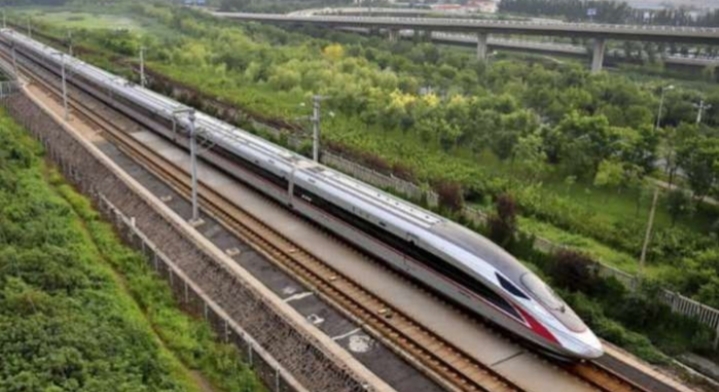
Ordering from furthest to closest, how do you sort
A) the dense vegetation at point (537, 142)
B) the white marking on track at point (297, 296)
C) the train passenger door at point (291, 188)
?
the train passenger door at point (291, 188)
the dense vegetation at point (537, 142)
the white marking on track at point (297, 296)

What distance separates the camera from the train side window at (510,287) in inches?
820

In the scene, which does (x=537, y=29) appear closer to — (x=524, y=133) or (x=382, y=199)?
(x=524, y=133)

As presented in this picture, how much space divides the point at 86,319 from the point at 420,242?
11.0m

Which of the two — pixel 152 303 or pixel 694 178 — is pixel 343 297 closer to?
pixel 152 303

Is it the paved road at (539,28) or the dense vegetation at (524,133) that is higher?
the paved road at (539,28)

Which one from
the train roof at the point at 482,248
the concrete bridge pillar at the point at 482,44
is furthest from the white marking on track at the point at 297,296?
the concrete bridge pillar at the point at 482,44

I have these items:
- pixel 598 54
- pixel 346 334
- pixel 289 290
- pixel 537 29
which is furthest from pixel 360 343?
pixel 537 29

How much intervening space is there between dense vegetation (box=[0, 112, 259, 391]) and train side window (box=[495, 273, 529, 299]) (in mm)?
7917

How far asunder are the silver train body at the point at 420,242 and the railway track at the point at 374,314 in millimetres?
1581

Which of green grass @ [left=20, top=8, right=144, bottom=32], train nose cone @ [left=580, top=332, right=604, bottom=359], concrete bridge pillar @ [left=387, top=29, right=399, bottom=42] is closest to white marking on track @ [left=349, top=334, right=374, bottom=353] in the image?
train nose cone @ [left=580, top=332, right=604, bottom=359]

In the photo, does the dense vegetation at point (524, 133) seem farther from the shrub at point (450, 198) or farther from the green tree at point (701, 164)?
the shrub at point (450, 198)

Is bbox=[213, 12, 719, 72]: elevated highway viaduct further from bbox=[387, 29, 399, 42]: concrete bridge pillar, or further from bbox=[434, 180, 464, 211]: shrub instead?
bbox=[434, 180, 464, 211]: shrub

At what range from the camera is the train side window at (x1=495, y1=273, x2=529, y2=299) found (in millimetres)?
20828

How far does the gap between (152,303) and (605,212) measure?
76.8ft
